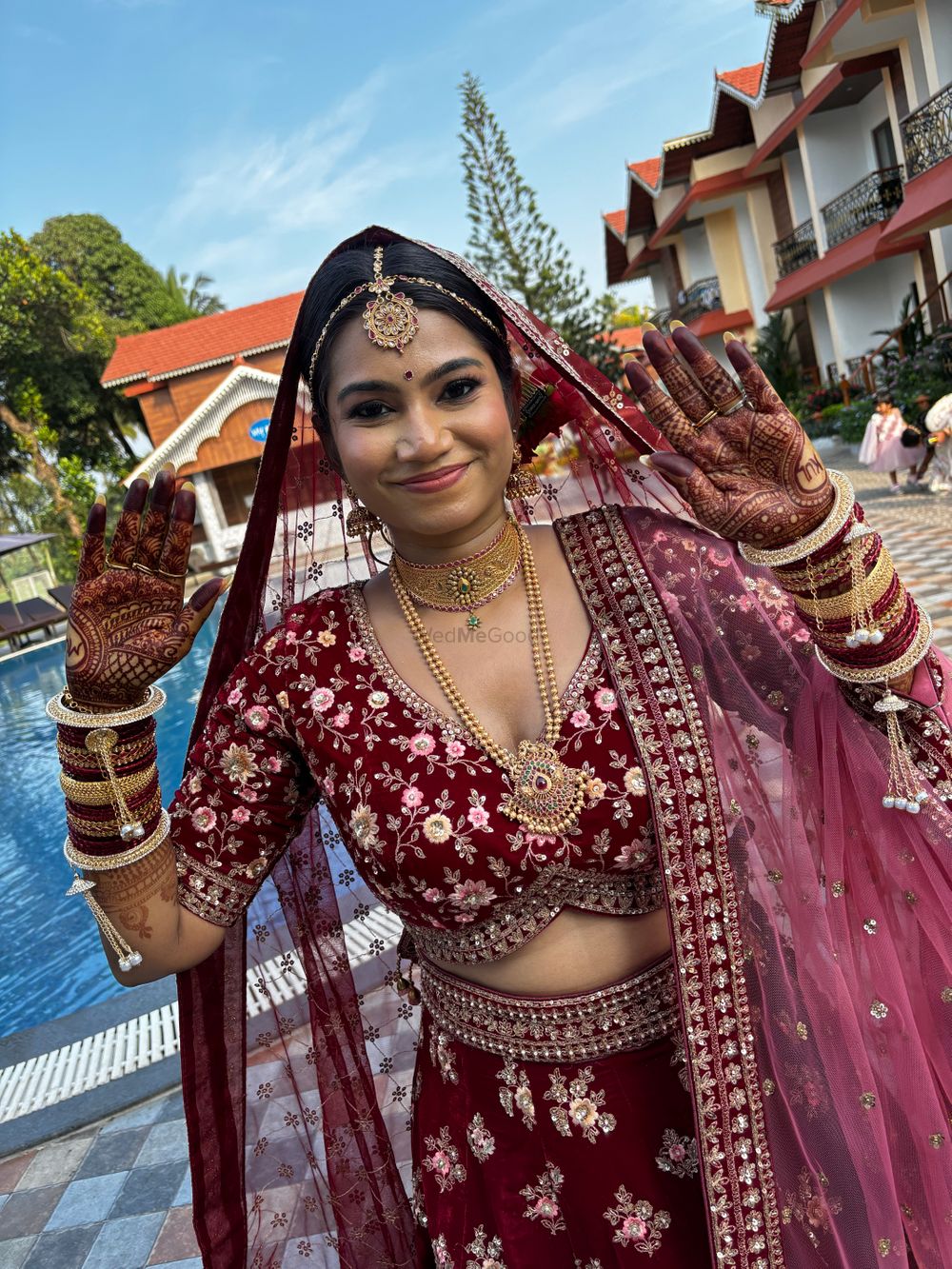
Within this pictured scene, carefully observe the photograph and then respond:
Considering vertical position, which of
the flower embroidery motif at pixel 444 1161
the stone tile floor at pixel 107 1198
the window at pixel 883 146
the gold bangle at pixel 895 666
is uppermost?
the window at pixel 883 146

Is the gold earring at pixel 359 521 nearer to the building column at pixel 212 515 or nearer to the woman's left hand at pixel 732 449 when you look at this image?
the woman's left hand at pixel 732 449

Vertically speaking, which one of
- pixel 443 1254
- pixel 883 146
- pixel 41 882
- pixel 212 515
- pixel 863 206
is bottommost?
pixel 41 882

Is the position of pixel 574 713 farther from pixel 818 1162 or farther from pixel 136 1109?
pixel 136 1109

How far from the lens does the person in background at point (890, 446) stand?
416 inches

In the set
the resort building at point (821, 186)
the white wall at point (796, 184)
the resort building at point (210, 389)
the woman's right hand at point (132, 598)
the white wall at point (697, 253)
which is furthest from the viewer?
the white wall at point (697, 253)

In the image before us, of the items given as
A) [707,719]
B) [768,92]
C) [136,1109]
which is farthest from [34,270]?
[707,719]

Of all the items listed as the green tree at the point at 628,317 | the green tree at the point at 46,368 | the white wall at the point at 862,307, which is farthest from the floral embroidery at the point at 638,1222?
the green tree at the point at 628,317

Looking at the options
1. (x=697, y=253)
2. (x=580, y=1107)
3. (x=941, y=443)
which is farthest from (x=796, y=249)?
(x=580, y=1107)

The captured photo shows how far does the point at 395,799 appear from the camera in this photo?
128 cm

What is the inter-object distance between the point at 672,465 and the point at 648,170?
26911 millimetres

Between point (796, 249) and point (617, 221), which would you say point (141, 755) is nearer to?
point (796, 249)

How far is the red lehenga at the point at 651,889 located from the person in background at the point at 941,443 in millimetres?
8834

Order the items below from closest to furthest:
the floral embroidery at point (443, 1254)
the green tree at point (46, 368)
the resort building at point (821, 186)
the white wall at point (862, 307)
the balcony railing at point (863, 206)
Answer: the floral embroidery at point (443, 1254) < the resort building at point (821, 186) < the balcony railing at point (863, 206) < the white wall at point (862, 307) < the green tree at point (46, 368)

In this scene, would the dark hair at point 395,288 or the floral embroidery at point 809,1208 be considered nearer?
the floral embroidery at point 809,1208
